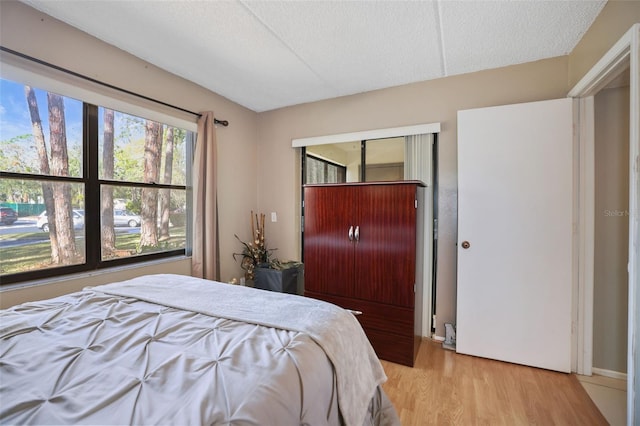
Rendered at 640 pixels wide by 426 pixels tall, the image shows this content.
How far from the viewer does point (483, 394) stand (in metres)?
1.86

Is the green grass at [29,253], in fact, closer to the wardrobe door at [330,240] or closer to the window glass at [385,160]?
the wardrobe door at [330,240]

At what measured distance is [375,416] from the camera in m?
1.42

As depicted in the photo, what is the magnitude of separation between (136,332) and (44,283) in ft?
4.28

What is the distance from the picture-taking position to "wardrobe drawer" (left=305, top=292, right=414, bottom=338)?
2207mm

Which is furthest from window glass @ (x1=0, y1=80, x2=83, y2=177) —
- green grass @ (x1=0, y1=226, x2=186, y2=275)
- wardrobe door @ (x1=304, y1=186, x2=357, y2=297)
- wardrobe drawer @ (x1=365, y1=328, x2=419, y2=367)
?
wardrobe drawer @ (x1=365, y1=328, x2=419, y2=367)

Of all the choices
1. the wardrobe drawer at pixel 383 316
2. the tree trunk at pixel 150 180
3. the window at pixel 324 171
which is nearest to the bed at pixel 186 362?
the wardrobe drawer at pixel 383 316

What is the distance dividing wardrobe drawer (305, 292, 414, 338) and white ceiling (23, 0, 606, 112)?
2099 millimetres

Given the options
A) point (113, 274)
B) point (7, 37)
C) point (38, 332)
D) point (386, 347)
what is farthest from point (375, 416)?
point (7, 37)

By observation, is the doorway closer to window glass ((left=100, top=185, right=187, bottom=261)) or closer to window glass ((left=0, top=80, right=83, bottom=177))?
window glass ((left=100, top=185, right=187, bottom=261))

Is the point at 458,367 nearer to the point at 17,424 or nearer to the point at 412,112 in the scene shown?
the point at 412,112

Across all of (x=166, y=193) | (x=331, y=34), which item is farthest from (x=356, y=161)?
(x=166, y=193)

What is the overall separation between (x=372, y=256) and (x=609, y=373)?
1937 mm

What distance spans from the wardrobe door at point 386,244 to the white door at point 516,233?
0.58 meters

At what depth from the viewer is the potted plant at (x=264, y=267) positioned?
2.93m
